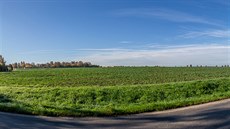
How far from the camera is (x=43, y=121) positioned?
414 inches

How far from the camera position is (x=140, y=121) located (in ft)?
33.8

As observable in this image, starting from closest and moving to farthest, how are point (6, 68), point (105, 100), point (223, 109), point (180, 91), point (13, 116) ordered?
point (13, 116), point (223, 109), point (105, 100), point (180, 91), point (6, 68)

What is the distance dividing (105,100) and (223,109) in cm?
923

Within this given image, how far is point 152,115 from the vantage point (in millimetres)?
11320

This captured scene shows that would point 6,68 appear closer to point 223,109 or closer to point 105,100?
point 105,100

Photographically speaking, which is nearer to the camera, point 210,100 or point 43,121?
point 43,121

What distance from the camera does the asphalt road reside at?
960 centimetres

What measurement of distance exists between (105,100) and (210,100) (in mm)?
7277

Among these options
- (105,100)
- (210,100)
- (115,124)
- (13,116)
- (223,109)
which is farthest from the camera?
(105,100)

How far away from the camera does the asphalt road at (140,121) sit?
9602 millimetres

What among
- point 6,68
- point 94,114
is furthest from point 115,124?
point 6,68

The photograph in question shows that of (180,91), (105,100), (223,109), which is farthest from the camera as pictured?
(180,91)

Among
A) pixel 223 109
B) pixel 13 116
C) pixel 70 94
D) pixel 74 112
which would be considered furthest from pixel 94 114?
pixel 70 94

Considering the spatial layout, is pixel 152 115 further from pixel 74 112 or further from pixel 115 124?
pixel 74 112
